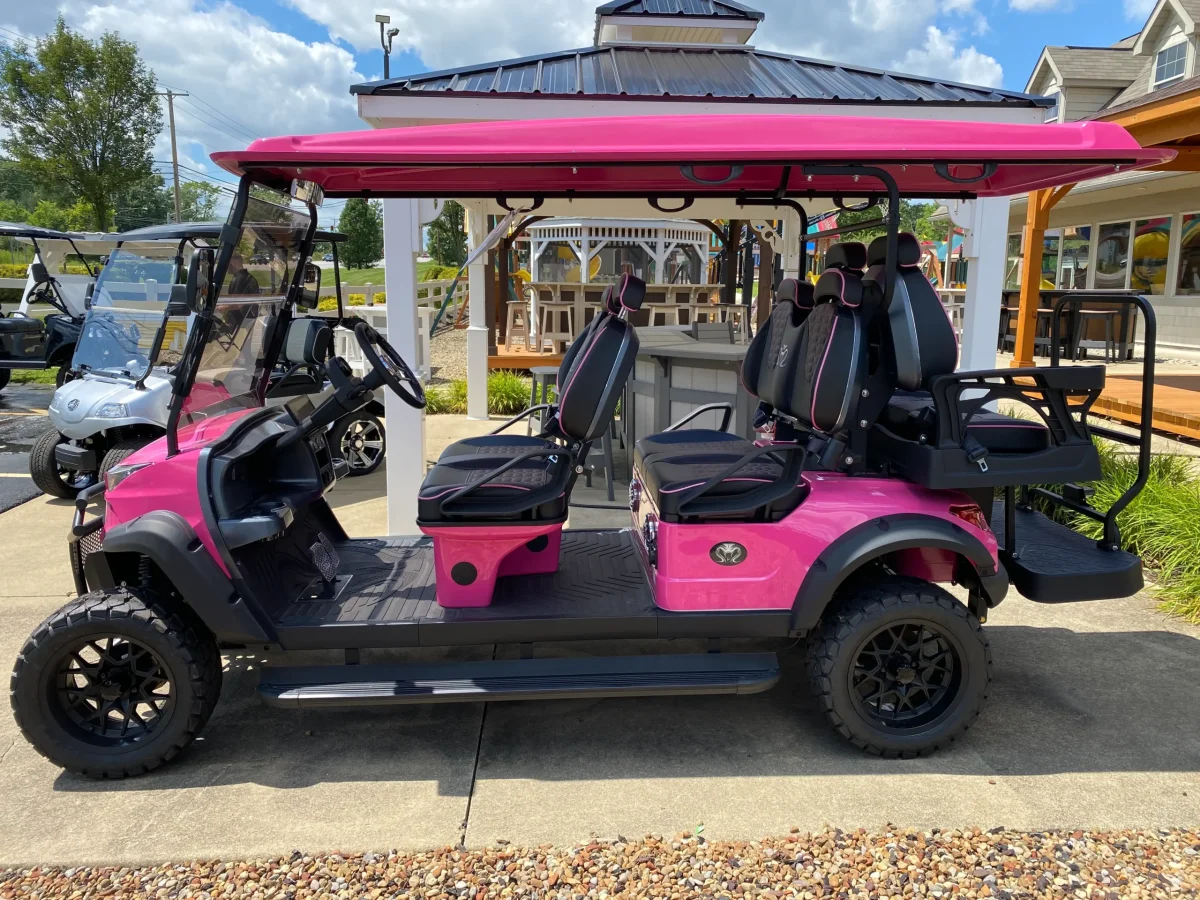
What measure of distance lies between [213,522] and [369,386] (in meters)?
0.66

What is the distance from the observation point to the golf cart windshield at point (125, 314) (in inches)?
234

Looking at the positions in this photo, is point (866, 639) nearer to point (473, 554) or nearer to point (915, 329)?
point (915, 329)

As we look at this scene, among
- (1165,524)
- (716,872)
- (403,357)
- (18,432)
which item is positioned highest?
(403,357)

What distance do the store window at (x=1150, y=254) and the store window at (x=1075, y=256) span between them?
1665 mm

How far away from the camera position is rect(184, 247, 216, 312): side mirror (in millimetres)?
2511

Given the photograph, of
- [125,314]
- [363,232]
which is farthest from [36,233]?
[363,232]

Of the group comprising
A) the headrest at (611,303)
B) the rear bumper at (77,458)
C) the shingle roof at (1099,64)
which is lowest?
the rear bumper at (77,458)

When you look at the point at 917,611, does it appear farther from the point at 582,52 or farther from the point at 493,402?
the point at 493,402

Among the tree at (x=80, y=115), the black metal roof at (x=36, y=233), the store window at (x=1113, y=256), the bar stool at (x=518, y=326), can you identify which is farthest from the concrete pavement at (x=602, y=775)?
the tree at (x=80, y=115)

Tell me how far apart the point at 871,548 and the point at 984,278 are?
2.94 m

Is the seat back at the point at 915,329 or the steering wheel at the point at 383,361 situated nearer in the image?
the seat back at the point at 915,329

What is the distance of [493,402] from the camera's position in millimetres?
9359

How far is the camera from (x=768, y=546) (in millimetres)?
2803

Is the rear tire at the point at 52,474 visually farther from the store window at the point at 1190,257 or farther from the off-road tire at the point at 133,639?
the store window at the point at 1190,257
